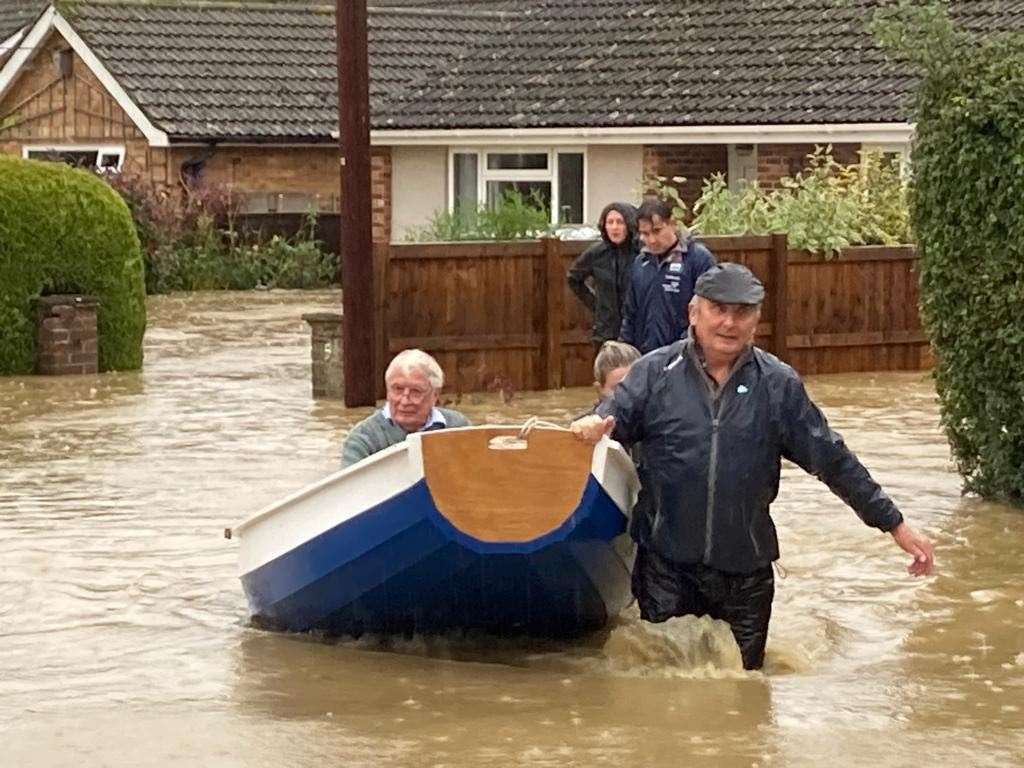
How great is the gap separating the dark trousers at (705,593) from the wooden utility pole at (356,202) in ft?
33.1

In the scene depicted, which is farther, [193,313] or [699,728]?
[193,313]

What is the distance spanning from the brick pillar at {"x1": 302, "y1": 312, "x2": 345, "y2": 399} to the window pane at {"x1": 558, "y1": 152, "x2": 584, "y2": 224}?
1246 cm

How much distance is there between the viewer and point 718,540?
905cm

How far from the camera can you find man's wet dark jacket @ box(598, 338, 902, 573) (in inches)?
352

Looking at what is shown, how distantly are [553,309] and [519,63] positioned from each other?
13.7 metres

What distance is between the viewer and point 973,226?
13.3 m

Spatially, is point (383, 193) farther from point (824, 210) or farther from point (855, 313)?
point (855, 313)

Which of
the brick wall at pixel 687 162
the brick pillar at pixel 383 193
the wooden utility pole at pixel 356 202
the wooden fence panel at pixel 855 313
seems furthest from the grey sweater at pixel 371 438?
the brick pillar at pixel 383 193

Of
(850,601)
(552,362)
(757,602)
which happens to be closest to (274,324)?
(552,362)

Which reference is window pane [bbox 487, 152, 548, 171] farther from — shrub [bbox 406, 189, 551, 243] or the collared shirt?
the collared shirt

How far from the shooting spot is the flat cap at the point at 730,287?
8891 millimetres

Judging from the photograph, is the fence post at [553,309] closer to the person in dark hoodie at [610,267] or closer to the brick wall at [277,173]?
the person in dark hoodie at [610,267]

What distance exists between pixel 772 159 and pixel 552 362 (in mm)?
9747

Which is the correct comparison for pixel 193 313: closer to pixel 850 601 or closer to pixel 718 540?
pixel 850 601
